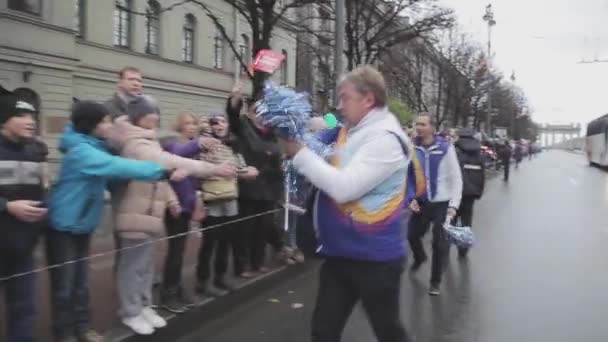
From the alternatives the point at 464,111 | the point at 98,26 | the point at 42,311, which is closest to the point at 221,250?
the point at 42,311

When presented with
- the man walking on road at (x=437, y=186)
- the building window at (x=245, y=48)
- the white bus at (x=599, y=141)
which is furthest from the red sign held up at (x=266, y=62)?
the white bus at (x=599, y=141)

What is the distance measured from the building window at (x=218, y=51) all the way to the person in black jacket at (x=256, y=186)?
25033mm

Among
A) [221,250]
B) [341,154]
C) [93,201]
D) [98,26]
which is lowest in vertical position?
[221,250]

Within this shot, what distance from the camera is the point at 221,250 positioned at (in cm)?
655

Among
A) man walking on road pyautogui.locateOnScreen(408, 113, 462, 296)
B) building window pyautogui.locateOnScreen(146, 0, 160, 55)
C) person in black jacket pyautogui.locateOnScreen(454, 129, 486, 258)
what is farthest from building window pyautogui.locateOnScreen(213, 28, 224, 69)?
man walking on road pyautogui.locateOnScreen(408, 113, 462, 296)

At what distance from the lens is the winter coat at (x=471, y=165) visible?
9312mm

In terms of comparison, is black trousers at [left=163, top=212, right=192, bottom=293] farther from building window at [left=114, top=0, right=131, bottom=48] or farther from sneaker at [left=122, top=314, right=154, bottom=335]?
building window at [left=114, top=0, right=131, bottom=48]

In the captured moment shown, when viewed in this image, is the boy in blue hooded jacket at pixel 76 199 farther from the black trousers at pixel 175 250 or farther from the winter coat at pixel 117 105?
the black trousers at pixel 175 250

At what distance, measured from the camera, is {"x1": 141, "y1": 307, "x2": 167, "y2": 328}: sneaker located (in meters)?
5.26

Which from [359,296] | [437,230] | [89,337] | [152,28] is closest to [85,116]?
[89,337]

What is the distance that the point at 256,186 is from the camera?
7.09 m

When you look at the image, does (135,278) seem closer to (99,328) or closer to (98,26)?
(99,328)

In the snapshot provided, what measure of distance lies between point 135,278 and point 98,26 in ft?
66.9

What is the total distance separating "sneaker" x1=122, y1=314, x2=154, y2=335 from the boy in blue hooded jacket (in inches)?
19.4
